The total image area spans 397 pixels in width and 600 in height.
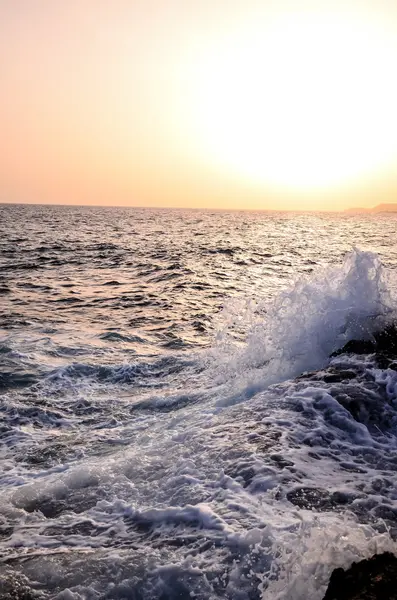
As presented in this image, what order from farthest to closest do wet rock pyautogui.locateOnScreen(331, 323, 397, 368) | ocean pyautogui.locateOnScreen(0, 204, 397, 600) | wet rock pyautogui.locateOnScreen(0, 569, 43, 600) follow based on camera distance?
wet rock pyautogui.locateOnScreen(331, 323, 397, 368) < ocean pyautogui.locateOnScreen(0, 204, 397, 600) < wet rock pyautogui.locateOnScreen(0, 569, 43, 600)

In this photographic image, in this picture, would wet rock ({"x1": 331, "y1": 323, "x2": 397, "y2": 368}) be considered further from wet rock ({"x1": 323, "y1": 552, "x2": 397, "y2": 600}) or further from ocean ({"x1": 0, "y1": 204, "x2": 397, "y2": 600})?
wet rock ({"x1": 323, "y1": 552, "x2": 397, "y2": 600})

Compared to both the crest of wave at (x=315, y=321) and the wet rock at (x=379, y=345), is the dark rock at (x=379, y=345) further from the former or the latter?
the crest of wave at (x=315, y=321)

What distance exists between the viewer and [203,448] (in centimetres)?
474

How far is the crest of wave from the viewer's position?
7.23 metres

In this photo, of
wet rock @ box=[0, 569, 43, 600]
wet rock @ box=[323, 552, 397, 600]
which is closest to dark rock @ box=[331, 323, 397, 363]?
wet rock @ box=[323, 552, 397, 600]

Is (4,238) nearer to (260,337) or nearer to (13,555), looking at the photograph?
(260,337)

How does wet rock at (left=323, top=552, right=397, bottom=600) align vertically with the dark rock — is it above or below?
below

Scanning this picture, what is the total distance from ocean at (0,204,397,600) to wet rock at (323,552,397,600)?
149mm

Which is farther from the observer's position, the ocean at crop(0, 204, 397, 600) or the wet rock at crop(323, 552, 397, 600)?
the ocean at crop(0, 204, 397, 600)

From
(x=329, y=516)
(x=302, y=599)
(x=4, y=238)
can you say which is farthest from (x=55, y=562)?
(x=4, y=238)

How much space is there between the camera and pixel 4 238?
33.9 metres

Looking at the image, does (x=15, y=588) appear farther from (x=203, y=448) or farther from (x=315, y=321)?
(x=315, y=321)

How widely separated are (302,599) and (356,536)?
0.62 meters

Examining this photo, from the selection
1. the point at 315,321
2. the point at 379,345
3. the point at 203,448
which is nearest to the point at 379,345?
the point at 379,345
